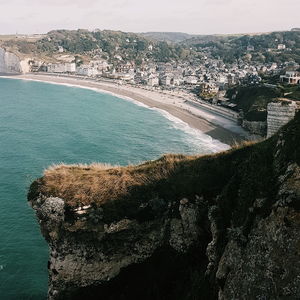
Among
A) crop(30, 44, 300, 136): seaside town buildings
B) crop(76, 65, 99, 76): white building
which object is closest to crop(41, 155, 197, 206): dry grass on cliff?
crop(30, 44, 300, 136): seaside town buildings

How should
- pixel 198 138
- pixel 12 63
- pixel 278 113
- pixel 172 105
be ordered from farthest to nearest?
1. pixel 12 63
2. pixel 172 105
3. pixel 198 138
4. pixel 278 113

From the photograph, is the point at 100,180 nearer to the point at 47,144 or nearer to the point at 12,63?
the point at 47,144

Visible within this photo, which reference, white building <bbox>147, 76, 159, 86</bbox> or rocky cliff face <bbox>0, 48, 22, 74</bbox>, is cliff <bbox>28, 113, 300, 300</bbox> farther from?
rocky cliff face <bbox>0, 48, 22, 74</bbox>

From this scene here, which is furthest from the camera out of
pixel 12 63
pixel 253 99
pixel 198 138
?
pixel 12 63

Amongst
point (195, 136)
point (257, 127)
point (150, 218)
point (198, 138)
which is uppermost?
point (150, 218)

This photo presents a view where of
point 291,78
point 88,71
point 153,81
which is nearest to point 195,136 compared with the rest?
point 291,78

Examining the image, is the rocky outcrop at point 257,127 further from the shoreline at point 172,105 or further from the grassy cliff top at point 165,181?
the grassy cliff top at point 165,181

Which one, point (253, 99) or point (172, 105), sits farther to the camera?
point (172, 105)
